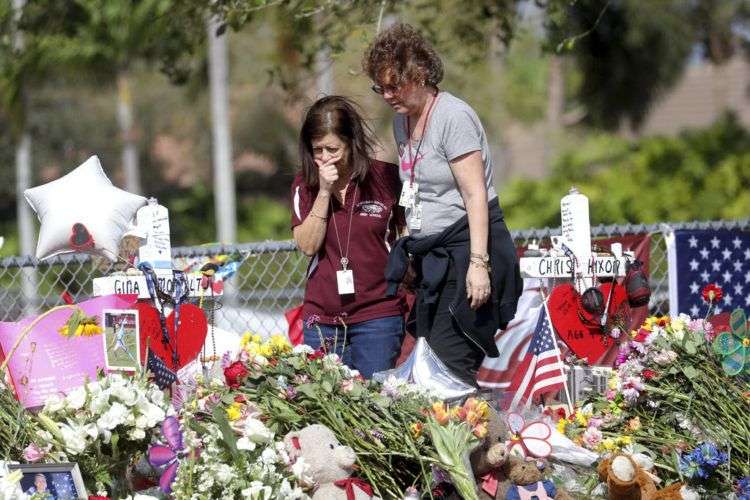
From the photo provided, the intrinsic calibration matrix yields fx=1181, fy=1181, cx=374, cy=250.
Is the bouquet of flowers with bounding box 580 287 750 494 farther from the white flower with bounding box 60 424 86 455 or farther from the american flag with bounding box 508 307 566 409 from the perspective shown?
the white flower with bounding box 60 424 86 455

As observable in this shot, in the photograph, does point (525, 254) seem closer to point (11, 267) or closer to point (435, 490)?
point (435, 490)

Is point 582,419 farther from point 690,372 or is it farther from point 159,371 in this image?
point 159,371

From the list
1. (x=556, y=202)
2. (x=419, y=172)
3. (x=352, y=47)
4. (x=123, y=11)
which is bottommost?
(x=556, y=202)

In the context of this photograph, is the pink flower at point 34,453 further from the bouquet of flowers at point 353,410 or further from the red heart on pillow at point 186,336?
the red heart on pillow at point 186,336

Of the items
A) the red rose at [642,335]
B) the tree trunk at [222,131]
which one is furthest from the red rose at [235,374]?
the tree trunk at [222,131]

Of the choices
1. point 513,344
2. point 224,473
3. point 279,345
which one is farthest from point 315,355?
point 513,344

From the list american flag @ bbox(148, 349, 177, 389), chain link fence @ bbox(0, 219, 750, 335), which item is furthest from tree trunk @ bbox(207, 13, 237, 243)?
american flag @ bbox(148, 349, 177, 389)

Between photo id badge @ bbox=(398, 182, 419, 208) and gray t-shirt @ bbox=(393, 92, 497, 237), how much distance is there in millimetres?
21

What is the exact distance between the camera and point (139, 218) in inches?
193

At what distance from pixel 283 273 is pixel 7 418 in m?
2.96

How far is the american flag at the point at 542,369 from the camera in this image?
499 cm

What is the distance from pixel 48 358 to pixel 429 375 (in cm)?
135

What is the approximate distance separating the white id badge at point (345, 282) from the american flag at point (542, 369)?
845 millimetres

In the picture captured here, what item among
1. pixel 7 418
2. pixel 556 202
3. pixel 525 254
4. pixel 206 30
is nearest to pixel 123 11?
pixel 556 202
